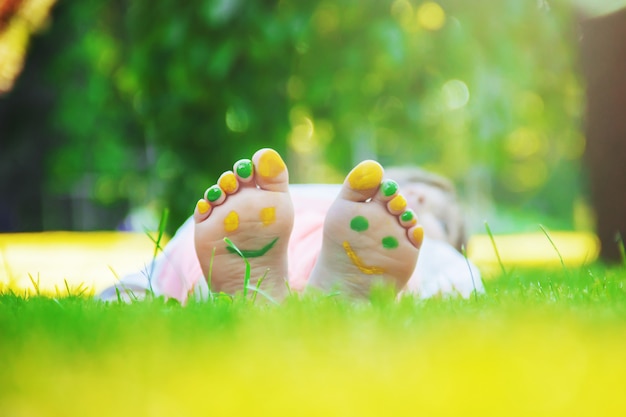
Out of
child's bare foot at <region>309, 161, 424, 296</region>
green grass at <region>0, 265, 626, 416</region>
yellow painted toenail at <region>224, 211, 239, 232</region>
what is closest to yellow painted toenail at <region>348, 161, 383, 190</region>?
child's bare foot at <region>309, 161, 424, 296</region>

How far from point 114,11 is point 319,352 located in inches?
160

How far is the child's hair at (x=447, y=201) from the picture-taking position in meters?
2.39

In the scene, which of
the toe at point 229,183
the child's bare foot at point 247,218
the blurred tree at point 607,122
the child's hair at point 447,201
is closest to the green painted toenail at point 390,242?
the child's bare foot at point 247,218

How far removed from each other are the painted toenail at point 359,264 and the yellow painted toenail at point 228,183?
0.22 metres

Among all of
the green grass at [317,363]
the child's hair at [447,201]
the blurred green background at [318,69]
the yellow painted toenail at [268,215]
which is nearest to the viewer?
the green grass at [317,363]

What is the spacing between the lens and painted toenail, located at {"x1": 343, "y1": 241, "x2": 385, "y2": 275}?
49.4 inches

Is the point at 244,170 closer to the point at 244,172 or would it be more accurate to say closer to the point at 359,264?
the point at 244,172

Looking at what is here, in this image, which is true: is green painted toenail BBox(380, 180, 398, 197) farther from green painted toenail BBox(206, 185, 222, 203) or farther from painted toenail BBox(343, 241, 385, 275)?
green painted toenail BBox(206, 185, 222, 203)

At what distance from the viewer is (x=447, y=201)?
7.88 feet

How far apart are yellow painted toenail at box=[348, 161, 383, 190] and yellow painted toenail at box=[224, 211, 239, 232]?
20cm

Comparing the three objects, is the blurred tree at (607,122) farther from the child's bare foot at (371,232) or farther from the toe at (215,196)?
the toe at (215,196)

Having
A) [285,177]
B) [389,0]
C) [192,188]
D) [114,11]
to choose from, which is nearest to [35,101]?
[114,11]

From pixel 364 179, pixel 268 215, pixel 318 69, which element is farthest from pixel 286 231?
pixel 318 69

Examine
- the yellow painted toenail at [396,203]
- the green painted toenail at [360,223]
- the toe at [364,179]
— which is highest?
the toe at [364,179]
